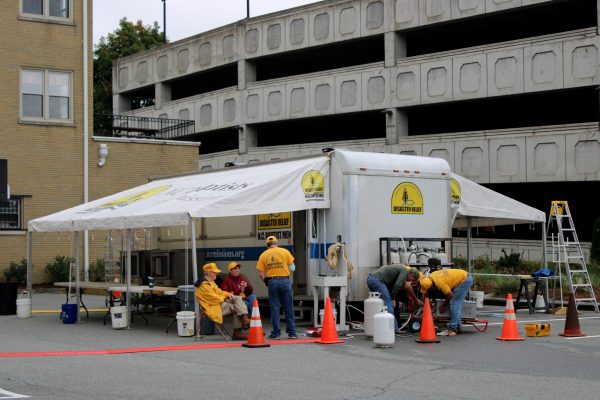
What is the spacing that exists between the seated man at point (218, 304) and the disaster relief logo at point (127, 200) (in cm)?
453

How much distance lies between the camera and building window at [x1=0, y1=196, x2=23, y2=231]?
105ft

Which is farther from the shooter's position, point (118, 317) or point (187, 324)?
→ point (118, 317)

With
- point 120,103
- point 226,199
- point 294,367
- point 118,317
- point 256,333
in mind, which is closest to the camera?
point 294,367

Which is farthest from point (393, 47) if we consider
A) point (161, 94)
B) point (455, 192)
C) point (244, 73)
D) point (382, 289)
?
point (382, 289)

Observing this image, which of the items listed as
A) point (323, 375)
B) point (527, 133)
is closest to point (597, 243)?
point (527, 133)

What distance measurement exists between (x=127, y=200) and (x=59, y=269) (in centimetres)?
1097

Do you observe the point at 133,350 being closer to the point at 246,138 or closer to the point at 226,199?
the point at 226,199

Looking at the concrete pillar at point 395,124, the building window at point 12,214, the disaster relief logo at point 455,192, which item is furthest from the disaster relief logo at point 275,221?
the concrete pillar at point 395,124

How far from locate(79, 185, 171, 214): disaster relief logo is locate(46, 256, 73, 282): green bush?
9953 millimetres

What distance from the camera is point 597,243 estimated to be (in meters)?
34.3

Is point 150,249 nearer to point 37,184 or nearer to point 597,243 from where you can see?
point 37,184

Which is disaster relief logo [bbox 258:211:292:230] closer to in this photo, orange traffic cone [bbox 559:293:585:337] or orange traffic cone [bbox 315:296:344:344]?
orange traffic cone [bbox 315:296:344:344]

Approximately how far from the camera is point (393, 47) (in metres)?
44.8

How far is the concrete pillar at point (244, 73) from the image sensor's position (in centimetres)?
5238
